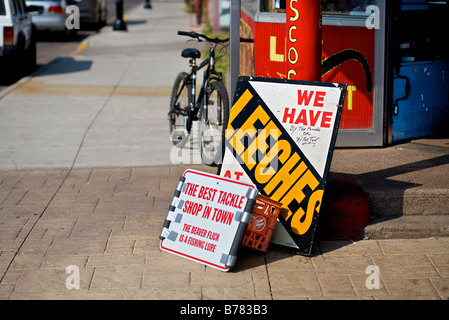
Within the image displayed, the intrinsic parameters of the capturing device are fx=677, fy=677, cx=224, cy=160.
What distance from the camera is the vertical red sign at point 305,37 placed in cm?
Answer: 517

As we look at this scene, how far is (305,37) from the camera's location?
5.20m

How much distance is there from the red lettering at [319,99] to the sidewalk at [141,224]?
981mm

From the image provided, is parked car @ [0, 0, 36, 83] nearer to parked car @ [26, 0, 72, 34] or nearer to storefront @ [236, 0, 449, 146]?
parked car @ [26, 0, 72, 34]

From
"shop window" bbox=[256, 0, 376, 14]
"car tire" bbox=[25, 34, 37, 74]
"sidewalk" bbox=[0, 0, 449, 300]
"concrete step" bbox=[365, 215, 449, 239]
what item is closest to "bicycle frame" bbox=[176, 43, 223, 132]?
"sidewalk" bbox=[0, 0, 449, 300]

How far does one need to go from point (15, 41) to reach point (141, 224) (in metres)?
8.42

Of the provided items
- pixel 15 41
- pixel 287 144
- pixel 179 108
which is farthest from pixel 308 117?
pixel 15 41

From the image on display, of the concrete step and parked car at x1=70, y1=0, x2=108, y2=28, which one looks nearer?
the concrete step

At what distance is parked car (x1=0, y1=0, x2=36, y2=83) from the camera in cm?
1255

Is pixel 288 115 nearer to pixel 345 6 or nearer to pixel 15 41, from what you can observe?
pixel 345 6

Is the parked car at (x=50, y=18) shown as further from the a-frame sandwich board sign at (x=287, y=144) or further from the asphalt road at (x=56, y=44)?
the a-frame sandwich board sign at (x=287, y=144)

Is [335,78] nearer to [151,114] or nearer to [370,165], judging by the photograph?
[370,165]

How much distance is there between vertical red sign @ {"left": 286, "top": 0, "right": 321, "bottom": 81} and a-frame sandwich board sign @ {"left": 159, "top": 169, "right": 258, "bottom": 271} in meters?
1.07

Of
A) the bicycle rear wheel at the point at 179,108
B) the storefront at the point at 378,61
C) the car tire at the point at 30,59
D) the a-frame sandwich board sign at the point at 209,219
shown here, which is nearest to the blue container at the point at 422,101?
the storefront at the point at 378,61

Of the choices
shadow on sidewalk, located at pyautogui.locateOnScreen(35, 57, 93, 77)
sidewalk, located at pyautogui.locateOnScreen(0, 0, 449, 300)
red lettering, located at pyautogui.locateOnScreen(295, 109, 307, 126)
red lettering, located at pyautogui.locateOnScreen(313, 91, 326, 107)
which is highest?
red lettering, located at pyautogui.locateOnScreen(313, 91, 326, 107)
